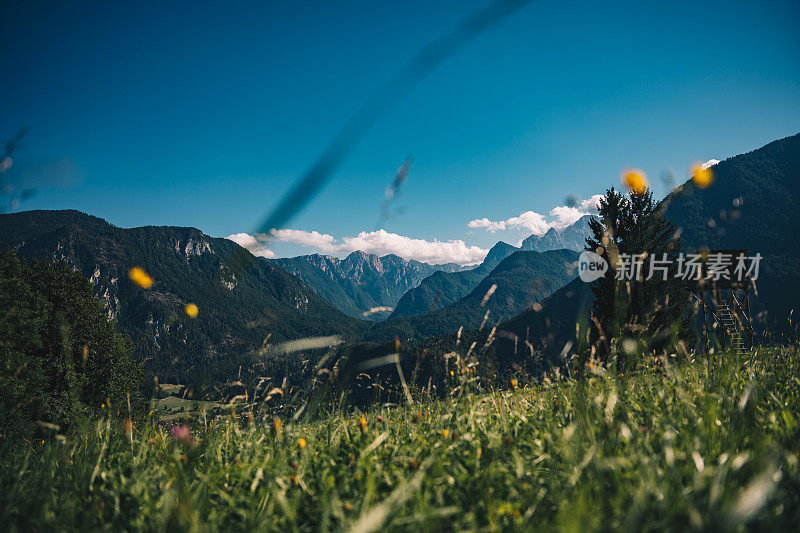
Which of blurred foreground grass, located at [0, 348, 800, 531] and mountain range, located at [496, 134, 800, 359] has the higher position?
blurred foreground grass, located at [0, 348, 800, 531]

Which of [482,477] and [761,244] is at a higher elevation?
[482,477]

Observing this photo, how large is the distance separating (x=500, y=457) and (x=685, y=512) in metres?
1.10

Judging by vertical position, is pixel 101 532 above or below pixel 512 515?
above

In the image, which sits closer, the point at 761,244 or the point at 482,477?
the point at 482,477

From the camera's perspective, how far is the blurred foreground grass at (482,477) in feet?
4.58

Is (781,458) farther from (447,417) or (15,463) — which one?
(15,463)

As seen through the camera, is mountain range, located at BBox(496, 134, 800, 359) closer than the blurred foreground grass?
No

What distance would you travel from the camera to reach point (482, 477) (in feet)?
6.30

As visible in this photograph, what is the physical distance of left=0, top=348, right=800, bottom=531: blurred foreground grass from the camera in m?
1.40

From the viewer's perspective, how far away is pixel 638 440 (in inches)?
76.5

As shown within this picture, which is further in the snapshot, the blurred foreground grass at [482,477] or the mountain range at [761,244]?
the mountain range at [761,244]

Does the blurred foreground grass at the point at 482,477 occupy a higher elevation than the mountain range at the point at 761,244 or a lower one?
higher

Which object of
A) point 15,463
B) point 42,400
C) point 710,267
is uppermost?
point 15,463

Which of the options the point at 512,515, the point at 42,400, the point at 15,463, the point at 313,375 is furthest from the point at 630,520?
the point at 42,400
